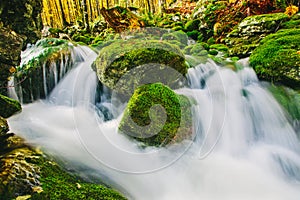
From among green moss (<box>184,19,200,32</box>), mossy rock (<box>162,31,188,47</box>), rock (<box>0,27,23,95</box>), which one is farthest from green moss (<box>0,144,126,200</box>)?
green moss (<box>184,19,200,32</box>)

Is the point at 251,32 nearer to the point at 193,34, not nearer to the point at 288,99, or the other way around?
the point at 193,34

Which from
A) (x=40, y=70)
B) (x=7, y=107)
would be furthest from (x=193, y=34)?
(x=7, y=107)

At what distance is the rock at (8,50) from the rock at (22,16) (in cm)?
16

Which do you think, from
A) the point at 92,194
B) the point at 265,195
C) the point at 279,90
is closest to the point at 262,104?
the point at 279,90

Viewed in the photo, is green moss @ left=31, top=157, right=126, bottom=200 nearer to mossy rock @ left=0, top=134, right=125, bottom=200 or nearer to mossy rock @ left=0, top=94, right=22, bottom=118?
mossy rock @ left=0, top=134, right=125, bottom=200

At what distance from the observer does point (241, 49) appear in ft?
20.7

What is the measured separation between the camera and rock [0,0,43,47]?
2.97m

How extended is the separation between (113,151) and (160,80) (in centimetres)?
158

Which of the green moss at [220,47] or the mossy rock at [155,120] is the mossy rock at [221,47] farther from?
the mossy rock at [155,120]

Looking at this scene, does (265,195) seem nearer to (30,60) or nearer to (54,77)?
(54,77)

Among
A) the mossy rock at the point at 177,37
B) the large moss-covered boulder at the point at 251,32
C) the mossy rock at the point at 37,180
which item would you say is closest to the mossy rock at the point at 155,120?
the mossy rock at the point at 37,180

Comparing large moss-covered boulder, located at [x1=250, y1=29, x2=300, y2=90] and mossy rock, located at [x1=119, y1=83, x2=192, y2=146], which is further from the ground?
large moss-covered boulder, located at [x1=250, y1=29, x2=300, y2=90]

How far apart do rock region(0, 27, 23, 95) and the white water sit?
745 mm

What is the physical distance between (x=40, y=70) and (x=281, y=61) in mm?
4671
